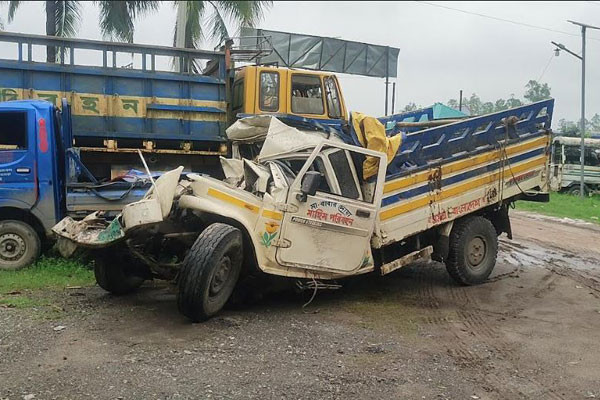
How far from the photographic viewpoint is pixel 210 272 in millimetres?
5500

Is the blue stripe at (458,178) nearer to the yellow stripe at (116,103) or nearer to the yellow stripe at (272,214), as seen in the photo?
the yellow stripe at (272,214)

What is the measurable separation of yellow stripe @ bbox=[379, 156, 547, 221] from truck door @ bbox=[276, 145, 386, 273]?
41 centimetres

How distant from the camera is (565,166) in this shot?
2431 centimetres

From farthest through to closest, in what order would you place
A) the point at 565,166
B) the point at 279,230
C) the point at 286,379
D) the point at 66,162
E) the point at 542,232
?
the point at 565,166 → the point at 542,232 → the point at 66,162 → the point at 279,230 → the point at 286,379

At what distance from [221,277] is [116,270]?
1.64 metres

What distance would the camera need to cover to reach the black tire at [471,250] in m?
7.77

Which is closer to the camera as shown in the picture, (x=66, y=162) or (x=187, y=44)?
(x=66, y=162)

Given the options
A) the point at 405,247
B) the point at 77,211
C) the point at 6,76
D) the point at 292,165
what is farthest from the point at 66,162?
the point at 405,247

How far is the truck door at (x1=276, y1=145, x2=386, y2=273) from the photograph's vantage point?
6105 millimetres

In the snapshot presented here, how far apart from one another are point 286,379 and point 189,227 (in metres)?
2.39

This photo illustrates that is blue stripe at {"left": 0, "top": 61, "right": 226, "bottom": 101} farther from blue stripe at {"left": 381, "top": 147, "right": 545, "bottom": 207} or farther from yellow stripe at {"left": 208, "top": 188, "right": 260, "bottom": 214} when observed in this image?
yellow stripe at {"left": 208, "top": 188, "right": 260, "bottom": 214}

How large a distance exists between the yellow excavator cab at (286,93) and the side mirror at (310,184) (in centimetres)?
401

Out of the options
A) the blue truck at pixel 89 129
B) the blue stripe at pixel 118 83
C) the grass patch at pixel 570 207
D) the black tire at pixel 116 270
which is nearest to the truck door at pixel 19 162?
the blue truck at pixel 89 129

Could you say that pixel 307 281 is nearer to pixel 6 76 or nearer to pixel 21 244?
pixel 21 244
